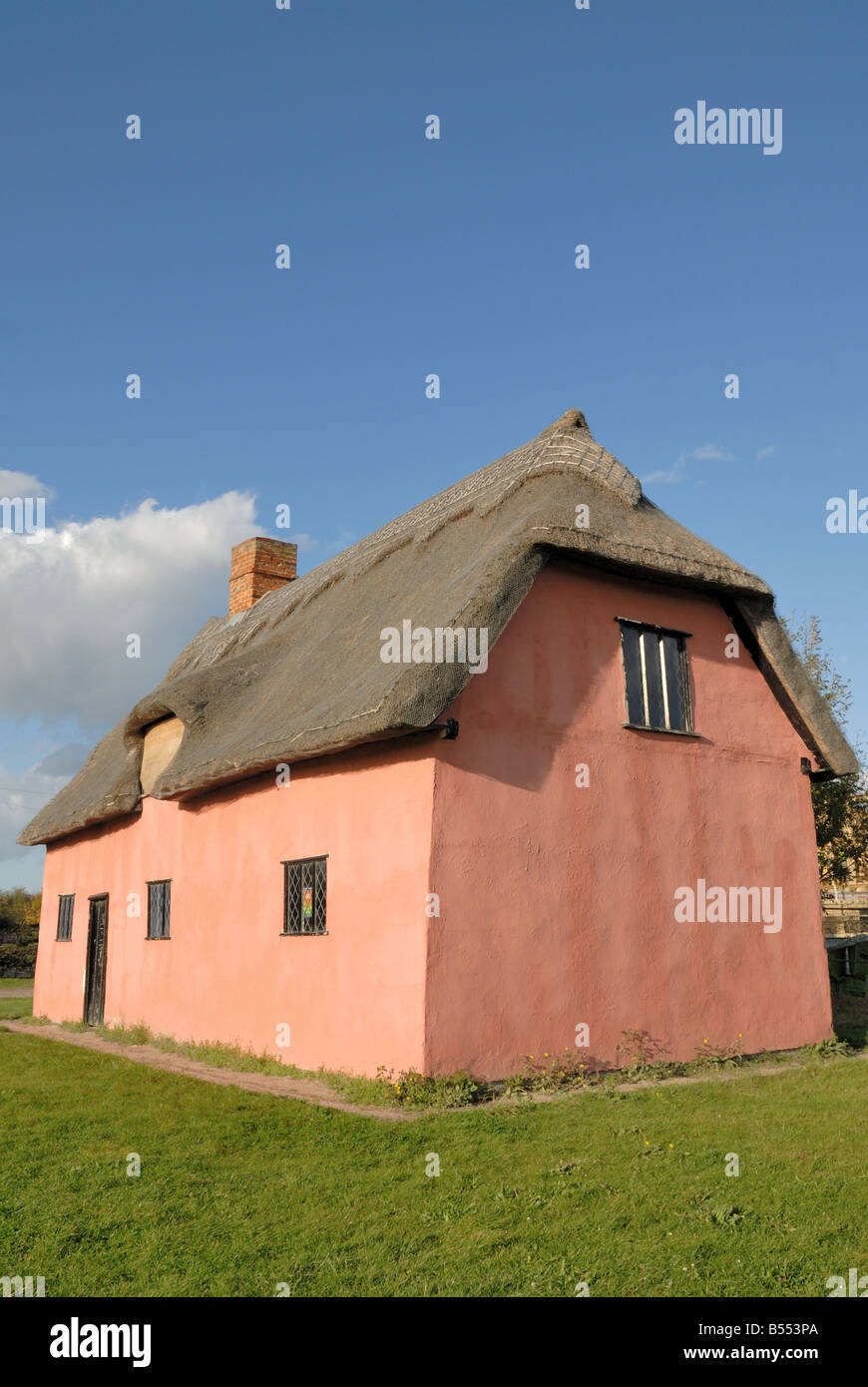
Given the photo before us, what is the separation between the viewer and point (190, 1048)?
12.8 meters

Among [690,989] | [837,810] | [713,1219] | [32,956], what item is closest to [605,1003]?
[690,989]

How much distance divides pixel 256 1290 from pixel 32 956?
Answer: 3826cm

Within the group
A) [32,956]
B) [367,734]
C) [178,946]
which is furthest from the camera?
[32,956]

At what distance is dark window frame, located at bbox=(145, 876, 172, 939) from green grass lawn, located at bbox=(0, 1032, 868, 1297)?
5310 mm

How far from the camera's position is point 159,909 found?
48.9 ft

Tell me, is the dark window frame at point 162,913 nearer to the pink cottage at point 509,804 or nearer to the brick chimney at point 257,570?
the pink cottage at point 509,804

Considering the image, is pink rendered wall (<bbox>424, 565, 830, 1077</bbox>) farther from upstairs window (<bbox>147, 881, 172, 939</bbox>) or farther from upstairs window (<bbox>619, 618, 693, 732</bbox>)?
upstairs window (<bbox>147, 881, 172, 939</bbox>)

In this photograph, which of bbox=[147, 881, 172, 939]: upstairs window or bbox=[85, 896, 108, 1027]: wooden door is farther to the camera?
bbox=[85, 896, 108, 1027]: wooden door

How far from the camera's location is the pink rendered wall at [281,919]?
9.60 metres

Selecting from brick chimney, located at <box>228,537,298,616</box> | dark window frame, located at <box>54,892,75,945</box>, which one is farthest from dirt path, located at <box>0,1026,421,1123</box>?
brick chimney, located at <box>228,537,298,616</box>

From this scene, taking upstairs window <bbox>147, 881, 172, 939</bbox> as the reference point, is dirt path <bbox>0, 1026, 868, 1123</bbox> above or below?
below

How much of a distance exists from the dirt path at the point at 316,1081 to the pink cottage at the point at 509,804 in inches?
14.5

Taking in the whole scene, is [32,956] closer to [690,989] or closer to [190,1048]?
[190,1048]

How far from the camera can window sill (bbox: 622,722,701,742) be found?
11156 mm
